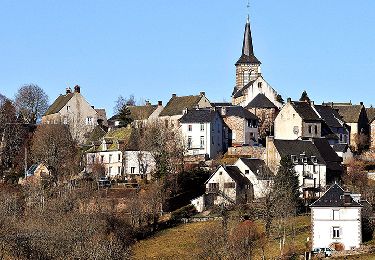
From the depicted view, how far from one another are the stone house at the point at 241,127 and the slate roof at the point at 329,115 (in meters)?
6.47

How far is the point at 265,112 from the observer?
10319 cm

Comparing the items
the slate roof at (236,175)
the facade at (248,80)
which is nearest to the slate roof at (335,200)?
the slate roof at (236,175)

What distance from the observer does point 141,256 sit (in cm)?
7338

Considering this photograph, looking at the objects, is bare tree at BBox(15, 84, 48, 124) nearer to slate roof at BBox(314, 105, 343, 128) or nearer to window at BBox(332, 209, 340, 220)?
slate roof at BBox(314, 105, 343, 128)

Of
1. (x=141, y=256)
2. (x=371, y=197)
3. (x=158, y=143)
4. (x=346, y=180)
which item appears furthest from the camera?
(x=158, y=143)

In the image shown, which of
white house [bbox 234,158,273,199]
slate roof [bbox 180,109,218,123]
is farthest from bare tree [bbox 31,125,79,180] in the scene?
white house [bbox 234,158,273,199]

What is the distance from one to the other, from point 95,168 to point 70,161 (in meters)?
3.80

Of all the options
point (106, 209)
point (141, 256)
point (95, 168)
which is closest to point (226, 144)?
point (95, 168)

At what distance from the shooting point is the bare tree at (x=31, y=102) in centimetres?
11512

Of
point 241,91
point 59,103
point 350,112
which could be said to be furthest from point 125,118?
point 350,112

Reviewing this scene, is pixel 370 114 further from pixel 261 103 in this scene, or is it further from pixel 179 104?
pixel 179 104

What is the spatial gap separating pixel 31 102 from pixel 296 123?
3587cm

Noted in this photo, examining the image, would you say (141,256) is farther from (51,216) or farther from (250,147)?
(250,147)

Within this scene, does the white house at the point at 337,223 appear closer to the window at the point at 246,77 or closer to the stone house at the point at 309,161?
the stone house at the point at 309,161
